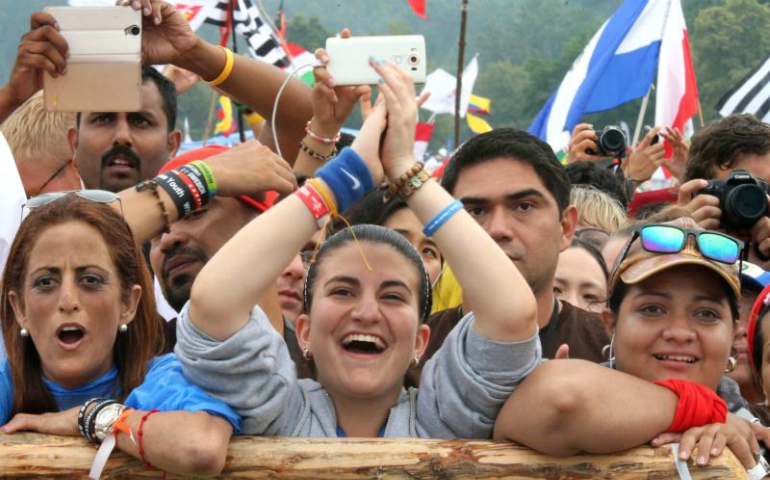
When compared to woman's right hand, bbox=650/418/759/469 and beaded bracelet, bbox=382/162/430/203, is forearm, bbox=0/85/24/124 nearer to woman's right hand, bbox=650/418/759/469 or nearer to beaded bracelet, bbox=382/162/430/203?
beaded bracelet, bbox=382/162/430/203

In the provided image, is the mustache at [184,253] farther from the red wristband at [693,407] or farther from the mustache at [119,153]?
the red wristband at [693,407]

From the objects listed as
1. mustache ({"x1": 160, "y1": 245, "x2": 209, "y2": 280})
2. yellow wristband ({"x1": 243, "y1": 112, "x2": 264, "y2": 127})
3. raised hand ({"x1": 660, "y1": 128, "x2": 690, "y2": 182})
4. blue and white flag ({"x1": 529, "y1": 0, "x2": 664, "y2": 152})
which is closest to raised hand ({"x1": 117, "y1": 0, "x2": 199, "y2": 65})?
mustache ({"x1": 160, "y1": 245, "x2": 209, "y2": 280})

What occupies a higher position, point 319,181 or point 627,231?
point 319,181

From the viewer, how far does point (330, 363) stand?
3209 mm

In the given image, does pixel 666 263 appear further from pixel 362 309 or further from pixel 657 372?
pixel 362 309

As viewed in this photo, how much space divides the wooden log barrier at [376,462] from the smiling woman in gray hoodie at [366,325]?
135 mm

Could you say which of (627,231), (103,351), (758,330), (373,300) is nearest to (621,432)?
(373,300)

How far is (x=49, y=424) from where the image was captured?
3037 millimetres

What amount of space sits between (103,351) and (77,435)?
414 millimetres

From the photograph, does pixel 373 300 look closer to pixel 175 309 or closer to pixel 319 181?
pixel 319 181

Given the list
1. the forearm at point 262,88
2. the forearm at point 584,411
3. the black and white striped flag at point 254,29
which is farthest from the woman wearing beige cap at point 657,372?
the black and white striped flag at point 254,29

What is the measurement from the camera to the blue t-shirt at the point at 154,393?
294 centimetres

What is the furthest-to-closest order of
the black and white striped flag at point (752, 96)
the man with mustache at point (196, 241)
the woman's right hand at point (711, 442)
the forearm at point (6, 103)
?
the black and white striped flag at point (752, 96), the man with mustache at point (196, 241), the forearm at point (6, 103), the woman's right hand at point (711, 442)

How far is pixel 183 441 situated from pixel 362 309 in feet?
2.04
